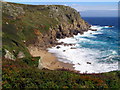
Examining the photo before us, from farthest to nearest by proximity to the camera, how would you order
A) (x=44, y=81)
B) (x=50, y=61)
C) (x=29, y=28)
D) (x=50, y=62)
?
1. (x=29, y=28)
2. (x=50, y=61)
3. (x=50, y=62)
4. (x=44, y=81)

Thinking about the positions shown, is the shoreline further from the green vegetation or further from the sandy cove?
the green vegetation

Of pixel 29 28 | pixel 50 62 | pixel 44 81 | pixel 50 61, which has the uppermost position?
pixel 29 28

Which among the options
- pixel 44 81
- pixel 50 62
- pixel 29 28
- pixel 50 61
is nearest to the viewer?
pixel 44 81

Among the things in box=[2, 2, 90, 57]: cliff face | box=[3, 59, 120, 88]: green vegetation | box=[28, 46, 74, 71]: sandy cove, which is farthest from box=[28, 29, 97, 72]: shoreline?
box=[3, 59, 120, 88]: green vegetation

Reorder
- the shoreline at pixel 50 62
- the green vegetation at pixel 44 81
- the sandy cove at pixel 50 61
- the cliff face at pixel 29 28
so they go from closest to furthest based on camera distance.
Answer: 1. the green vegetation at pixel 44 81
2. the shoreline at pixel 50 62
3. the sandy cove at pixel 50 61
4. the cliff face at pixel 29 28

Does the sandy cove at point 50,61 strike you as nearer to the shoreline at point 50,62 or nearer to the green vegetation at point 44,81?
the shoreline at point 50,62

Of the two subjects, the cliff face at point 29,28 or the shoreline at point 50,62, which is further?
the cliff face at point 29,28

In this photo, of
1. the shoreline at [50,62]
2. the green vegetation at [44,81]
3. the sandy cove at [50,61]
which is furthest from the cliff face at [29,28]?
the green vegetation at [44,81]

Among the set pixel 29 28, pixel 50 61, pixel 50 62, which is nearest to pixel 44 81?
pixel 50 62

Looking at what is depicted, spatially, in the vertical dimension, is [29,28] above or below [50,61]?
above

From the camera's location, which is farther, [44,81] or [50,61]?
[50,61]

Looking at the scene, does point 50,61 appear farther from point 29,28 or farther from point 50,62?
point 29,28
